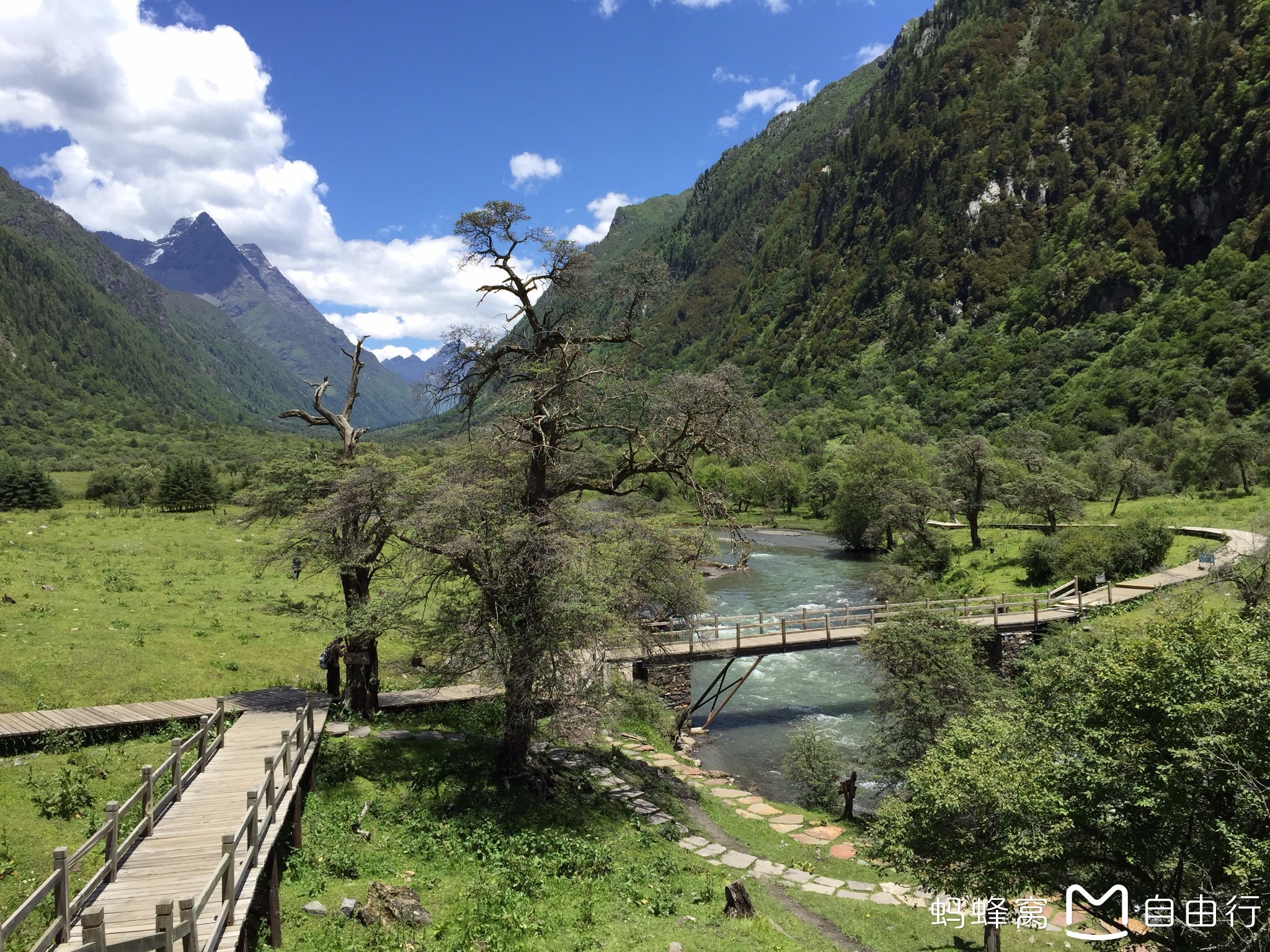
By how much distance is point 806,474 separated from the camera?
97.5 meters

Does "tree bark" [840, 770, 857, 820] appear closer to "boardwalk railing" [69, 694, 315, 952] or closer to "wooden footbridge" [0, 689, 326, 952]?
"wooden footbridge" [0, 689, 326, 952]

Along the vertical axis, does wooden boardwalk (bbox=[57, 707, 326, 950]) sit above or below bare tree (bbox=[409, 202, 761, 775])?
below

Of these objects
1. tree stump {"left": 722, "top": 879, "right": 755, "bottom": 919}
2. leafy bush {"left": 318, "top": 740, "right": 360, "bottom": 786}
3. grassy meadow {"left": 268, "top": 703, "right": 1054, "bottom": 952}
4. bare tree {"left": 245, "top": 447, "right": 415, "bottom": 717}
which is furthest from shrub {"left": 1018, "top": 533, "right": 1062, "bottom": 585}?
leafy bush {"left": 318, "top": 740, "right": 360, "bottom": 786}

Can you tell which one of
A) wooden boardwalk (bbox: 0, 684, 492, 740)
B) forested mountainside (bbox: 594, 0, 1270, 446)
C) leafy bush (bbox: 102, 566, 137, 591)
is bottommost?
wooden boardwalk (bbox: 0, 684, 492, 740)

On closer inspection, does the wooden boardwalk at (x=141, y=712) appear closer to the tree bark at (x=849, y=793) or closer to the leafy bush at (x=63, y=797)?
the leafy bush at (x=63, y=797)

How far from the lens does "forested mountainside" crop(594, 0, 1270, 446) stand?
3836 inches

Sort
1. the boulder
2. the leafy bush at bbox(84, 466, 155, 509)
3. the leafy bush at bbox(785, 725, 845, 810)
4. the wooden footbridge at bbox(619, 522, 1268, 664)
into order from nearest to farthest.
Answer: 1. the boulder
2. the leafy bush at bbox(785, 725, 845, 810)
3. the wooden footbridge at bbox(619, 522, 1268, 664)
4. the leafy bush at bbox(84, 466, 155, 509)

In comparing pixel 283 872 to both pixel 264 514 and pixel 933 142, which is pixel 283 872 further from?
pixel 933 142

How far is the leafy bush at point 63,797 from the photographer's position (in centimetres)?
1195

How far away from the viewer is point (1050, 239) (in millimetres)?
134500

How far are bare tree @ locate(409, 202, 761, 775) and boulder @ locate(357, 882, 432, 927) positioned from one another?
4451 millimetres

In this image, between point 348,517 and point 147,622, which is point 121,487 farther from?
point 348,517

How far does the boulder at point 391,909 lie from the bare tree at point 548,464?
4.45 meters

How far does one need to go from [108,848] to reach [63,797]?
4.22 meters
